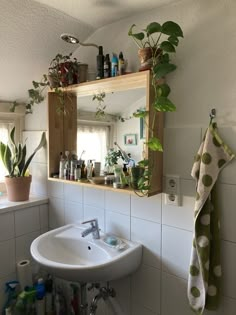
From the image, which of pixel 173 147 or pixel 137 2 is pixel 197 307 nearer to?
pixel 173 147

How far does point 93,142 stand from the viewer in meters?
1.56

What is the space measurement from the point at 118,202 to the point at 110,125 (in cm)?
45

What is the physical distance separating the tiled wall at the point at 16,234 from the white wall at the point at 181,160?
54cm

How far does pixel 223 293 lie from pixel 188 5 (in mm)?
1307

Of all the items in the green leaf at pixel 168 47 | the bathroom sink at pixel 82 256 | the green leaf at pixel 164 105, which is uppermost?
the green leaf at pixel 168 47

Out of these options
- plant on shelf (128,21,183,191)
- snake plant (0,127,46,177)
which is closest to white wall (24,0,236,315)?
plant on shelf (128,21,183,191)

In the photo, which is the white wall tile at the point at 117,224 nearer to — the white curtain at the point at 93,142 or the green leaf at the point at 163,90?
the white curtain at the point at 93,142

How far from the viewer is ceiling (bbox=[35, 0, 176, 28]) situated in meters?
1.22

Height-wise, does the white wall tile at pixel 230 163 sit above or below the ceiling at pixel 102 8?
below

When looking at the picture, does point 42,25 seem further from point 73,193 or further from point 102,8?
point 73,193

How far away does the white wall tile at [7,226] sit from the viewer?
5.34 ft

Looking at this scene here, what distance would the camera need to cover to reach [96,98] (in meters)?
1.54

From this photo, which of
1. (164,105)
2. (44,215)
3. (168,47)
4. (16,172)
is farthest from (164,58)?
(44,215)

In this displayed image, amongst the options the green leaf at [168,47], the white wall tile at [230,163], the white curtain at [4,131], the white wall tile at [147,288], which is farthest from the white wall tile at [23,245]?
the green leaf at [168,47]
